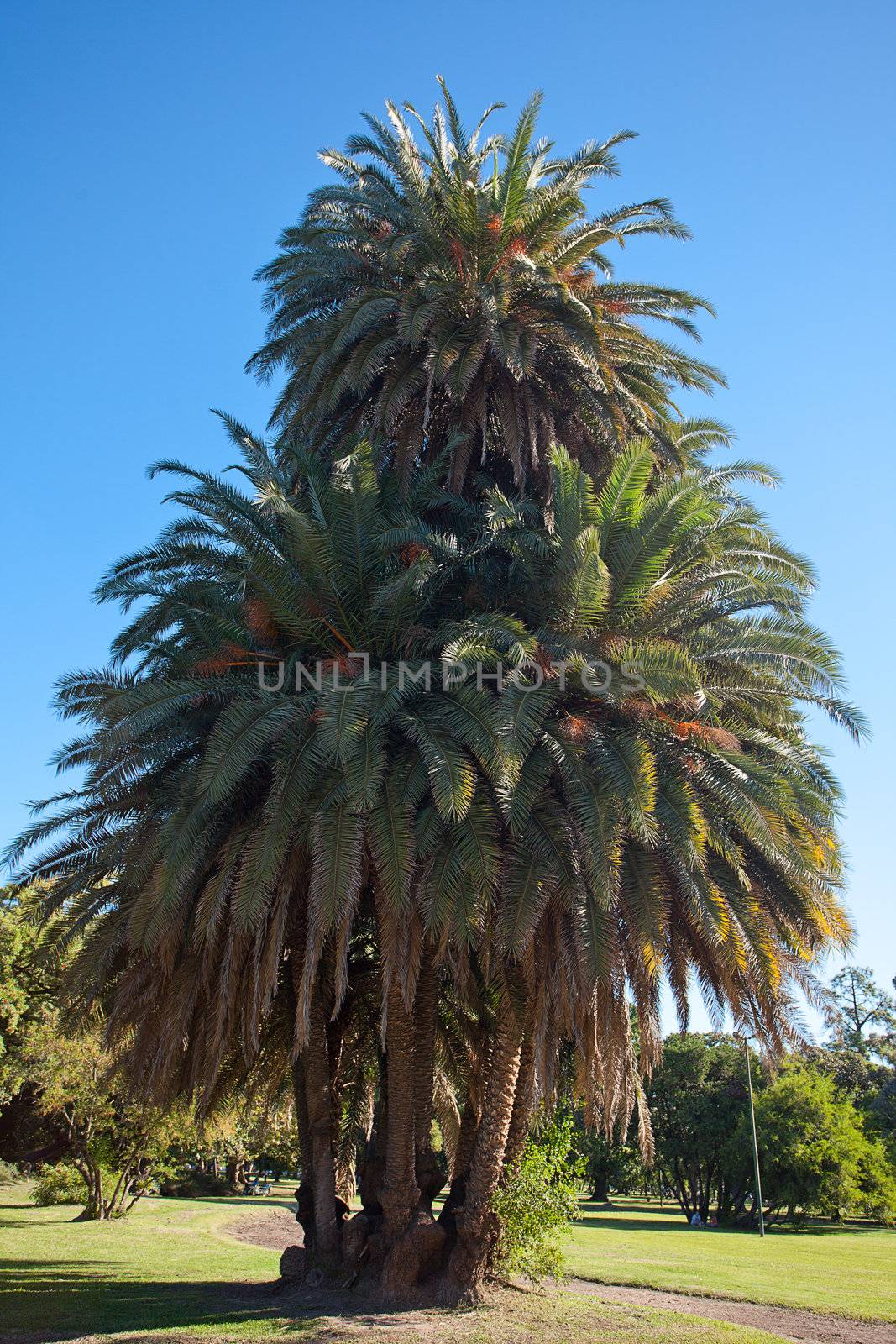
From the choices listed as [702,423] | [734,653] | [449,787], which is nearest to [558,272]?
[702,423]

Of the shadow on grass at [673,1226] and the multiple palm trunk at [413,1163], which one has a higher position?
the multiple palm trunk at [413,1163]

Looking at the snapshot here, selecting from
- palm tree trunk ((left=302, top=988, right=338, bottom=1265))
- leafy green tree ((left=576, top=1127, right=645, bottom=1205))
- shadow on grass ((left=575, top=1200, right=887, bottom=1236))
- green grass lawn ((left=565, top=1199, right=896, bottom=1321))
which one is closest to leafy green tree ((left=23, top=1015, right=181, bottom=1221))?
palm tree trunk ((left=302, top=988, right=338, bottom=1265))

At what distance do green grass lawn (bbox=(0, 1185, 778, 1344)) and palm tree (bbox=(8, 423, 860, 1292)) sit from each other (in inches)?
52.4

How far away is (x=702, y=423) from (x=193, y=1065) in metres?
Result: 13.6

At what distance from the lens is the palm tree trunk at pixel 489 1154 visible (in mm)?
14141

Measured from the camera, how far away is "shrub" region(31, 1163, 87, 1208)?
33.8 metres

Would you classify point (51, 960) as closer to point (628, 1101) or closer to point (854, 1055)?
point (628, 1101)

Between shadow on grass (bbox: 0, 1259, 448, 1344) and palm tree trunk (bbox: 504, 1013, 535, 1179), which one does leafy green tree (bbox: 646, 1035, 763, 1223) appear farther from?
shadow on grass (bbox: 0, 1259, 448, 1344)

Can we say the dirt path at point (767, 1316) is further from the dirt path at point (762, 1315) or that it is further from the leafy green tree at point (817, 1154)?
the leafy green tree at point (817, 1154)

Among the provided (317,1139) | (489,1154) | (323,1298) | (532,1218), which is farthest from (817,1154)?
(323,1298)

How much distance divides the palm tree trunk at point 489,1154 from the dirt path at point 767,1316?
2.84 metres

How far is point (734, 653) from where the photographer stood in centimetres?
1330

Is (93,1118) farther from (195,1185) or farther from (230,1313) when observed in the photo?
(195,1185)

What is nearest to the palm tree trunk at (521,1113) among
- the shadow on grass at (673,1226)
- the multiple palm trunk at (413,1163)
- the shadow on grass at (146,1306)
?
the multiple palm trunk at (413,1163)
